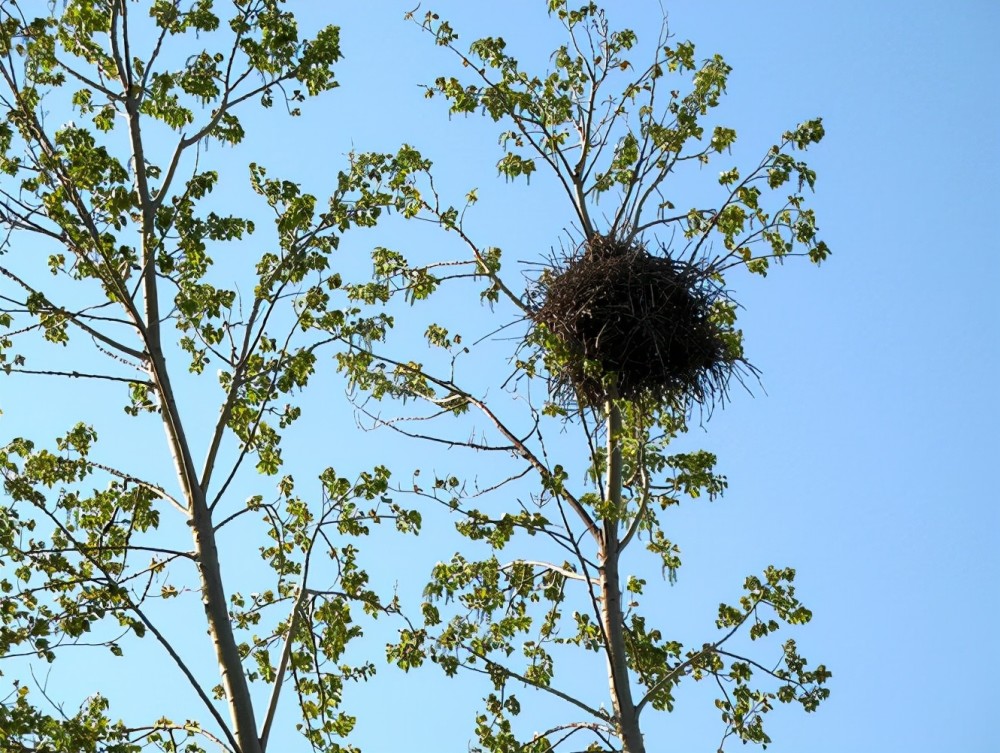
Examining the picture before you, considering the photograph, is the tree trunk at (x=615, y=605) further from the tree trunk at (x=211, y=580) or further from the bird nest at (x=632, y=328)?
the tree trunk at (x=211, y=580)

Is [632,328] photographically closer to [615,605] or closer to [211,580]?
[615,605]

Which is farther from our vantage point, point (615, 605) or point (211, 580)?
point (615, 605)

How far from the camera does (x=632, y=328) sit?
11281 millimetres

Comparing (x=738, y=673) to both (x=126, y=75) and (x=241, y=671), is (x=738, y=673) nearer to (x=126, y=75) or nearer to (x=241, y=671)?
(x=241, y=671)

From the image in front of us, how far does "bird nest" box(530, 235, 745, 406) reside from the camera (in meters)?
11.3

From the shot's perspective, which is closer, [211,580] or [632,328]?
[211,580]

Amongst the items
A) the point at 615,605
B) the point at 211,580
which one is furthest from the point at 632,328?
the point at 211,580

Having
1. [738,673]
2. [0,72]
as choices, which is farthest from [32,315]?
[738,673]

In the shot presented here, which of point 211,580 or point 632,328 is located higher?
point 632,328

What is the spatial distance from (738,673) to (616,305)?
93.5 inches

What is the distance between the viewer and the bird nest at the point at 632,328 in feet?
37.2

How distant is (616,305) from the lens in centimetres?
1133

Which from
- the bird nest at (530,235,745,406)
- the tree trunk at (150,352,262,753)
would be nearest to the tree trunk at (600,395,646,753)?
the bird nest at (530,235,745,406)

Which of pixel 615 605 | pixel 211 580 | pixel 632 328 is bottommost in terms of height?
pixel 211 580
